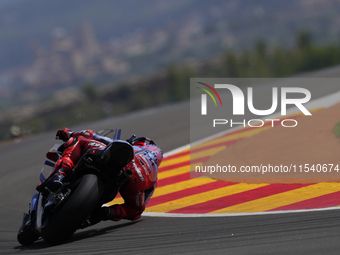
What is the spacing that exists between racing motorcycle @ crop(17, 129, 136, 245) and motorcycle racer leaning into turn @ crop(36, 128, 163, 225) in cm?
13

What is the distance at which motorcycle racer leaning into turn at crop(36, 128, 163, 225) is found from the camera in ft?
14.5

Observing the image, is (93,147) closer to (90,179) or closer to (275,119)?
(90,179)

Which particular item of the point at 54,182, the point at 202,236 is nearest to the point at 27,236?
the point at 54,182

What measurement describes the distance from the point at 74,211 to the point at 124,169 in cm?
76

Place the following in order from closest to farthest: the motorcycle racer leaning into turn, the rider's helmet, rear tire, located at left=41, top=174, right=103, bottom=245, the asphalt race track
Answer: the asphalt race track → rear tire, located at left=41, top=174, right=103, bottom=245 → the motorcycle racer leaning into turn → the rider's helmet

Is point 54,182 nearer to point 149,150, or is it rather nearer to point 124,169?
point 124,169

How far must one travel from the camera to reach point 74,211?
12.8 ft

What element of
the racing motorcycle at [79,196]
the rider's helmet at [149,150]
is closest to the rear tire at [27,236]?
the racing motorcycle at [79,196]

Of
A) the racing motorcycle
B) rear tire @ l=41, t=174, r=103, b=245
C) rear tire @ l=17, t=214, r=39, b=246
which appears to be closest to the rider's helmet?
the racing motorcycle

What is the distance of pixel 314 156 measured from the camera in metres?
6.78

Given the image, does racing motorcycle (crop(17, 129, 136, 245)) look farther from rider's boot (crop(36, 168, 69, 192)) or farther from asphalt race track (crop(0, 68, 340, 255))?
asphalt race track (crop(0, 68, 340, 255))

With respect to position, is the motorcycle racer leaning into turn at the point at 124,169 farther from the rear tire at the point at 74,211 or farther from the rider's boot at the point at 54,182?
the rear tire at the point at 74,211

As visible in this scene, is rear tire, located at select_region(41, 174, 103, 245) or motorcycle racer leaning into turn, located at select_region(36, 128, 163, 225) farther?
motorcycle racer leaning into turn, located at select_region(36, 128, 163, 225)

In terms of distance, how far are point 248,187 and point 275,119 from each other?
4971 millimetres
